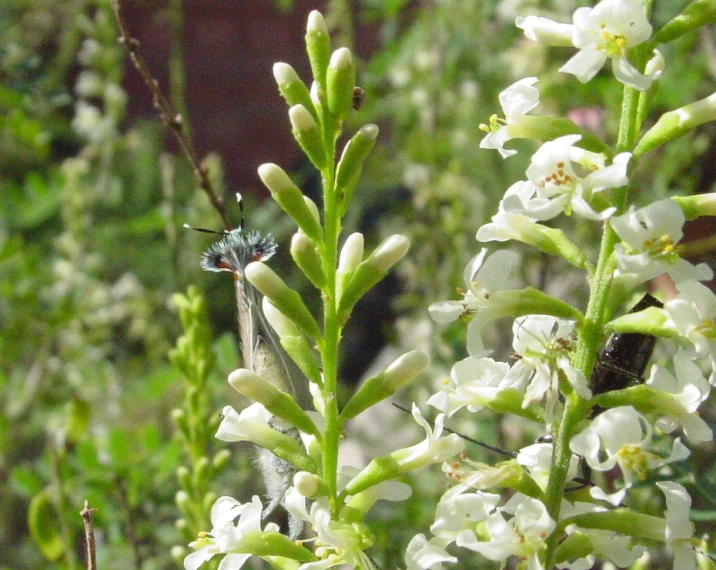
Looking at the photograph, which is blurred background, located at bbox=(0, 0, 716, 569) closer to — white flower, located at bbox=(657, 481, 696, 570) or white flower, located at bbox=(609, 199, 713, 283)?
white flower, located at bbox=(657, 481, 696, 570)

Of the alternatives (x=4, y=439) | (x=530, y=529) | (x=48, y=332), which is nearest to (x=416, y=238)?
(x=48, y=332)

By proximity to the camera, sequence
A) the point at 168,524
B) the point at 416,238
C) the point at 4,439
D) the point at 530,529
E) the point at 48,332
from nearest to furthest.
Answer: the point at 530,529, the point at 168,524, the point at 4,439, the point at 48,332, the point at 416,238

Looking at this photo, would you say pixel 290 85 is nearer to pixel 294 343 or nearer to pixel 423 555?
pixel 294 343

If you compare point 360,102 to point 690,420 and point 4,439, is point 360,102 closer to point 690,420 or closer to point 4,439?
point 690,420

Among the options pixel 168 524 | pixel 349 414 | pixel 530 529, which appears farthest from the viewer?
pixel 168 524

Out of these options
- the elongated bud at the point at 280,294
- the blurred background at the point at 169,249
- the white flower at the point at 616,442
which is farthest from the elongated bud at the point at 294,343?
the blurred background at the point at 169,249

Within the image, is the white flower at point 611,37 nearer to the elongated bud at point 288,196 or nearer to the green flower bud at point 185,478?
the elongated bud at point 288,196

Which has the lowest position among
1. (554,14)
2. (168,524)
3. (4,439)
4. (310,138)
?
(168,524)
